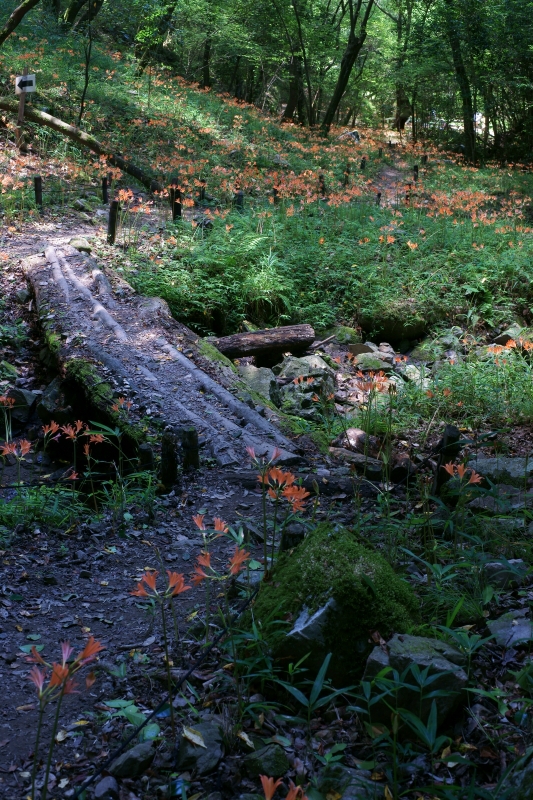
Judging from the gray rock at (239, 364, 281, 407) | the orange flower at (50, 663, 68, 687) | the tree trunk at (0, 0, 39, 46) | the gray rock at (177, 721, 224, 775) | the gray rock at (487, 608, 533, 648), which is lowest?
the gray rock at (239, 364, 281, 407)

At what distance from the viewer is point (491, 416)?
659 centimetres

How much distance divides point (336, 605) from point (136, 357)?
4.74 meters

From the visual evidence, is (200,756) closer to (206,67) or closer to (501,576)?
(501,576)

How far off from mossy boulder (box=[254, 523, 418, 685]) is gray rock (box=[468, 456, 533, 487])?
85.9 inches

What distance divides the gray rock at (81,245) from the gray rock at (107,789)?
8306 millimetres

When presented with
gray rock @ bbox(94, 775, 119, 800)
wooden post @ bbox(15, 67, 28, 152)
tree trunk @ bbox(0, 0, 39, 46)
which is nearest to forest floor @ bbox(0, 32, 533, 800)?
gray rock @ bbox(94, 775, 119, 800)

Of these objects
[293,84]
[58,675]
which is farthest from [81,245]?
[293,84]

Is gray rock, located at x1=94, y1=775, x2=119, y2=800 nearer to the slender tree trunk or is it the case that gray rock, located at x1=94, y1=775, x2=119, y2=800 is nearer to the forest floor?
the forest floor

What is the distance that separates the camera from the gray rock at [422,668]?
87.7 inches

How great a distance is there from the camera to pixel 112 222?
9930 mm

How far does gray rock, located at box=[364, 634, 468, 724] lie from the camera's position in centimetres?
223

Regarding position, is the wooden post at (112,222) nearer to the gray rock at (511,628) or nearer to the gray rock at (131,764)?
the gray rock at (511,628)

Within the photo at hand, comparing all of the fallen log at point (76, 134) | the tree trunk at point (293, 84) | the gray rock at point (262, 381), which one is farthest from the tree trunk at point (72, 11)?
the gray rock at point (262, 381)

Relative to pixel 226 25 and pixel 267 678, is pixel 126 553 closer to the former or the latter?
pixel 267 678
